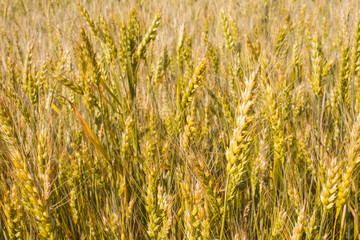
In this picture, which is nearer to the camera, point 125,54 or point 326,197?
point 326,197

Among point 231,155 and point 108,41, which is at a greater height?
point 108,41

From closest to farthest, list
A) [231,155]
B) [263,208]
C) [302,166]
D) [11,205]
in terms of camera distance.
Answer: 1. [231,155]
2. [11,205]
3. [263,208]
4. [302,166]

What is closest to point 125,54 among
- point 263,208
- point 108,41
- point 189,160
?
point 108,41

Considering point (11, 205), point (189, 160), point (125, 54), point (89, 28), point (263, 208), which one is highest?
point (89, 28)

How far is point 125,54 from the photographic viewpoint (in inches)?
49.7

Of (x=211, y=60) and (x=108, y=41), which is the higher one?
(x=108, y=41)

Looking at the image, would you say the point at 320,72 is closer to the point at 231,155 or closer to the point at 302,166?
the point at 302,166

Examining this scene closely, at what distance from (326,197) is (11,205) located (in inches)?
37.4

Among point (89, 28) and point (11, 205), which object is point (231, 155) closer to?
point (11, 205)

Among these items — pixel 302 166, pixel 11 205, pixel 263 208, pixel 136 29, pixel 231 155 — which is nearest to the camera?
pixel 231 155

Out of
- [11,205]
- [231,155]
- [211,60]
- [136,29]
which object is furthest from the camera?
[211,60]

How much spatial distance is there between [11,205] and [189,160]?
0.58m

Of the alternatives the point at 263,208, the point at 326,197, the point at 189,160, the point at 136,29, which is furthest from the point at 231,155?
the point at 136,29

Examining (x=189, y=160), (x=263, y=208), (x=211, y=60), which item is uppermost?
(x=211, y=60)
